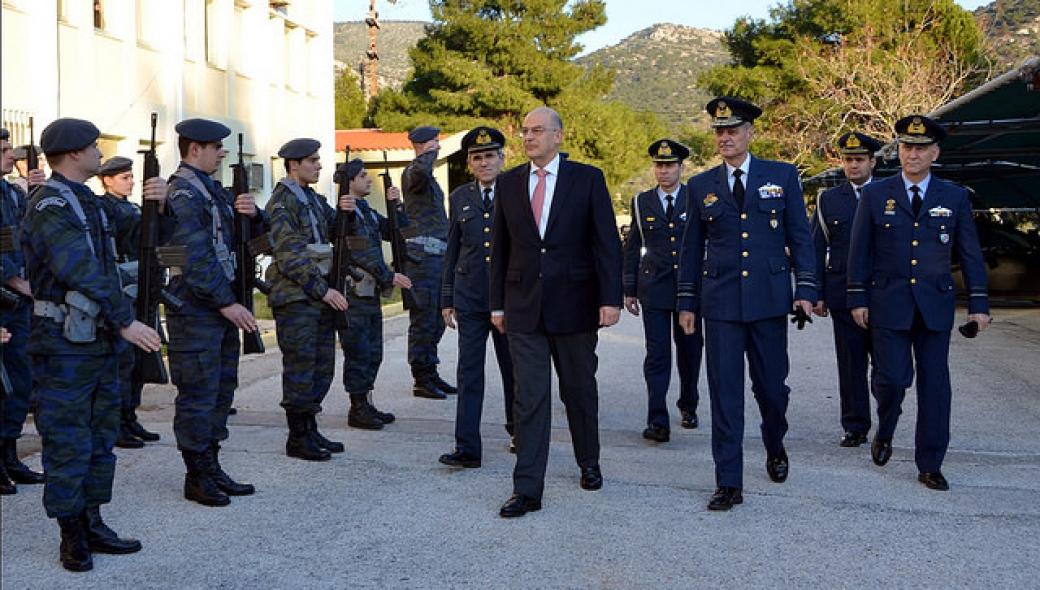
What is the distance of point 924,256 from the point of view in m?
6.71

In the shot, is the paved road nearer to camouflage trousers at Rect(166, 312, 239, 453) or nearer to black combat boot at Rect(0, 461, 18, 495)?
black combat boot at Rect(0, 461, 18, 495)

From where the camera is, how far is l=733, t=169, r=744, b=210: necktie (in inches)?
250

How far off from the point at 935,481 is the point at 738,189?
193 cm

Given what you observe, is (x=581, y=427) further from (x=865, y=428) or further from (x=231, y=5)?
(x=231, y=5)

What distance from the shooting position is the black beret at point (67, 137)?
521 centimetres

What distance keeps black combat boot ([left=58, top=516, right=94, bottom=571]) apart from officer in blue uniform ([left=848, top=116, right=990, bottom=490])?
4344mm

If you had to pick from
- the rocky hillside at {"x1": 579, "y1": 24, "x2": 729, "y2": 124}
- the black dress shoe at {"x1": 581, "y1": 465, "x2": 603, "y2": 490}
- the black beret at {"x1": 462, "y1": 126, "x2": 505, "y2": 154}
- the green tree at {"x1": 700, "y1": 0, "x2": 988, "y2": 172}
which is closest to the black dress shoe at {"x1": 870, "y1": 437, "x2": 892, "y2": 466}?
the black dress shoe at {"x1": 581, "y1": 465, "x2": 603, "y2": 490}

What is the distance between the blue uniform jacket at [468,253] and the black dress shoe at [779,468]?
1974mm

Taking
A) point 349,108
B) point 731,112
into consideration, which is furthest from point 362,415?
point 349,108

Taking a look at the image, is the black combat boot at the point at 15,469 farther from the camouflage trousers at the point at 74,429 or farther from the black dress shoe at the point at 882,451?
the black dress shoe at the point at 882,451

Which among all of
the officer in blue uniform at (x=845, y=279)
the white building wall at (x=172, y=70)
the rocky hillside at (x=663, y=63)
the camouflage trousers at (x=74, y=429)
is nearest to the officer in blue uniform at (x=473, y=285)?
the officer in blue uniform at (x=845, y=279)

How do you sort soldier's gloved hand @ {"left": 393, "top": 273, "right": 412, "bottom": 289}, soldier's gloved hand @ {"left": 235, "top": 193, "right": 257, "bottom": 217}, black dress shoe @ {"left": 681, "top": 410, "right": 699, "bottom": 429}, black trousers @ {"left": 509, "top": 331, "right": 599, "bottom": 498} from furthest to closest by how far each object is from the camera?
1. soldier's gloved hand @ {"left": 393, "top": 273, "right": 412, "bottom": 289}
2. black dress shoe @ {"left": 681, "top": 410, "right": 699, "bottom": 429}
3. soldier's gloved hand @ {"left": 235, "top": 193, "right": 257, "bottom": 217}
4. black trousers @ {"left": 509, "top": 331, "right": 599, "bottom": 498}

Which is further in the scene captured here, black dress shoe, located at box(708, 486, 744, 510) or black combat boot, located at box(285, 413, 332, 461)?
black combat boot, located at box(285, 413, 332, 461)

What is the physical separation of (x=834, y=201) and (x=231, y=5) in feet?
58.6
